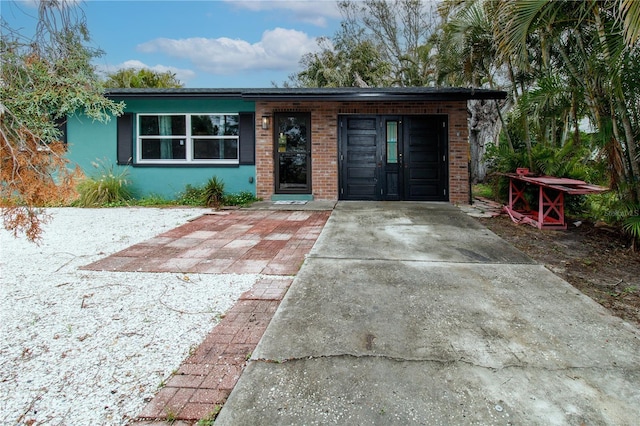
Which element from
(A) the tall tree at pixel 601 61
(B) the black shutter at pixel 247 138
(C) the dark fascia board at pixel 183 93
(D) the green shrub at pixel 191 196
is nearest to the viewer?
(A) the tall tree at pixel 601 61

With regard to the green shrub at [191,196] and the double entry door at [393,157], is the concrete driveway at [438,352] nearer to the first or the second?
the double entry door at [393,157]

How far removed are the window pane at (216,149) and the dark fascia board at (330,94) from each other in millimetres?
1169

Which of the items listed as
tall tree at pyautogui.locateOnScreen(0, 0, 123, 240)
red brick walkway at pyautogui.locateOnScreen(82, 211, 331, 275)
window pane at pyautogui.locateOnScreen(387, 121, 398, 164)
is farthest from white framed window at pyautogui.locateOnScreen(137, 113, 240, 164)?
tall tree at pyautogui.locateOnScreen(0, 0, 123, 240)

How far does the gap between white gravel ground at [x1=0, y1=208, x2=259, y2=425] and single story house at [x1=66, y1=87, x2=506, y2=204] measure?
204 inches

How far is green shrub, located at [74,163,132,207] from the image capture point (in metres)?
9.02

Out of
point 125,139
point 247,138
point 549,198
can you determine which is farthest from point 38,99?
point 125,139

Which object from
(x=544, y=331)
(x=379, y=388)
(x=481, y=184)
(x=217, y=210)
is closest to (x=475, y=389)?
(x=379, y=388)

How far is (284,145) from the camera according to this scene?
9758 mm

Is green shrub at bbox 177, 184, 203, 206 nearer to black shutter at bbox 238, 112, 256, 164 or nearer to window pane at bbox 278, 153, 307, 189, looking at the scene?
black shutter at bbox 238, 112, 256, 164

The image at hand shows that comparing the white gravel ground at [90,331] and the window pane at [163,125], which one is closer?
the white gravel ground at [90,331]

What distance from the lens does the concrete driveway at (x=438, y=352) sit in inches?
69.6

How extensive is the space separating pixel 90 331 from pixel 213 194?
255 inches

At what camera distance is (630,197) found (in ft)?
16.2

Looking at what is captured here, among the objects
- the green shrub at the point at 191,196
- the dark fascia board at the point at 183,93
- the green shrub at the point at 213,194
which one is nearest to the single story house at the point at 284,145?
the dark fascia board at the point at 183,93
